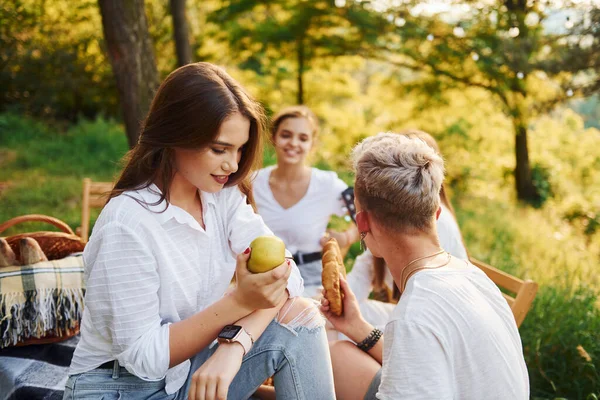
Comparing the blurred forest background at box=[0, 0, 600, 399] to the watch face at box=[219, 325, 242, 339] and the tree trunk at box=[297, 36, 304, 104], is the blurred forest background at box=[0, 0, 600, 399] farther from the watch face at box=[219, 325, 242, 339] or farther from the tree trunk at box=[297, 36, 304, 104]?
the watch face at box=[219, 325, 242, 339]

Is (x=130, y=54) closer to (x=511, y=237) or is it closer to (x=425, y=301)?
(x=425, y=301)

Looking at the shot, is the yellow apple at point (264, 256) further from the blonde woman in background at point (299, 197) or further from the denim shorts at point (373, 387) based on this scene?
the blonde woman in background at point (299, 197)

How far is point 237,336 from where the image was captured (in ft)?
6.00

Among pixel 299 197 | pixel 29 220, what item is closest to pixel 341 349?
pixel 299 197

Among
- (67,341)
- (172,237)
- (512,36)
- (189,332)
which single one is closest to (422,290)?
(189,332)

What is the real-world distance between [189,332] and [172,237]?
1.22ft

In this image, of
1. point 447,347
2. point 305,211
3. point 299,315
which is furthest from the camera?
point 305,211

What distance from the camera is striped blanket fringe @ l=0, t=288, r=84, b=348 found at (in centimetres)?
267

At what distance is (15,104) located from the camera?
12.1 meters

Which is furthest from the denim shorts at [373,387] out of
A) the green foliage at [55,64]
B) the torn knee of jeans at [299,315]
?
the green foliage at [55,64]

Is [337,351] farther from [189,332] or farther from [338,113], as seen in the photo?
[338,113]

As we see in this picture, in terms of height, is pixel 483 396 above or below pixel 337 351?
above

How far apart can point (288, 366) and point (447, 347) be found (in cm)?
72

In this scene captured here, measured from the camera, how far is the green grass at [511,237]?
3.30 meters
